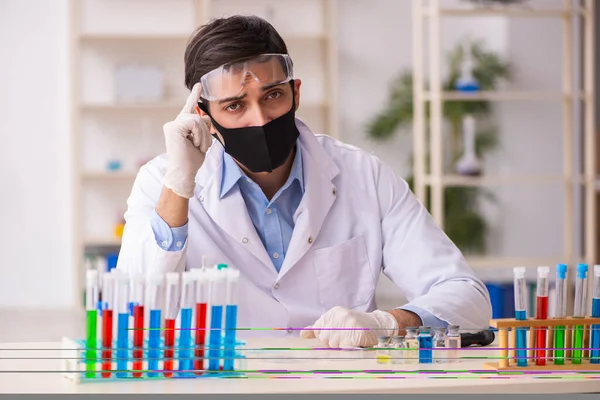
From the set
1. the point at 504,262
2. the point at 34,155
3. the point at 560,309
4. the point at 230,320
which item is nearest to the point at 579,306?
the point at 560,309

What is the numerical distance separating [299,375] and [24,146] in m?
5.17

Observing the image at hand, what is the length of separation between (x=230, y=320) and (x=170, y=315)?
0.09 meters

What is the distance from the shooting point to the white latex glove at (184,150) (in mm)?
1942

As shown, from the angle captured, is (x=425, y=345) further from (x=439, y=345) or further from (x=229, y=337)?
(x=229, y=337)

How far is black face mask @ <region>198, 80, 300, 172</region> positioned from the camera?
217cm

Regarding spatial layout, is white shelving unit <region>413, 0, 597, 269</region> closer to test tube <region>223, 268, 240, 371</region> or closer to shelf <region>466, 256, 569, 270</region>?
shelf <region>466, 256, 569, 270</region>

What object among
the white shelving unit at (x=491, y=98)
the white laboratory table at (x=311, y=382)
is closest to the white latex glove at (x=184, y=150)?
the white laboratory table at (x=311, y=382)

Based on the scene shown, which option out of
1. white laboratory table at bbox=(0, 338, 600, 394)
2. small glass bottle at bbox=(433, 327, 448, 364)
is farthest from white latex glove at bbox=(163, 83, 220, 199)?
small glass bottle at bbox=(433, 327, 448, 364)

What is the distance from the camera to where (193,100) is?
2.08 m

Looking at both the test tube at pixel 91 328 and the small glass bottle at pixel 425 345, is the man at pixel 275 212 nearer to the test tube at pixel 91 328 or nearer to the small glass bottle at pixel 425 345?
the small glass bottle at pixel 425 345

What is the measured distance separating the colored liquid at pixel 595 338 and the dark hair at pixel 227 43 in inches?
38.9

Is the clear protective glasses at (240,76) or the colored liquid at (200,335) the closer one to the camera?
the colored liquid at (200,335)

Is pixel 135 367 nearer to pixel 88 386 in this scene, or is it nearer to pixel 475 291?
pixel 88 386

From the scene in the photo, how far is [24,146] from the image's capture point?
6.17m
